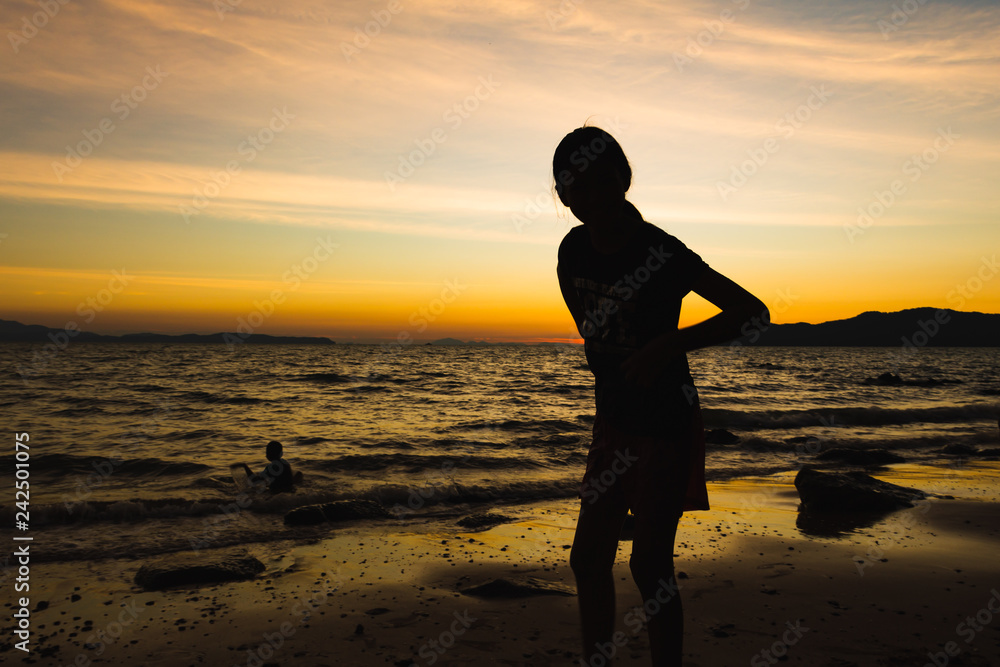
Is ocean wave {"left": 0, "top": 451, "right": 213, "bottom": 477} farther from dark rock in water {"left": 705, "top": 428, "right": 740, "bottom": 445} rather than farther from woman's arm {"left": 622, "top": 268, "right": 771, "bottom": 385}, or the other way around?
dark rock in water {"left": 705, "top": 428, "right": 740, "bottom": 445}

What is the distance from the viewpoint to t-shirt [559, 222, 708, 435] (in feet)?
7.13

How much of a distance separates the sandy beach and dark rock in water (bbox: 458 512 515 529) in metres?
0.39

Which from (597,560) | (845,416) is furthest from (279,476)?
(845,416)

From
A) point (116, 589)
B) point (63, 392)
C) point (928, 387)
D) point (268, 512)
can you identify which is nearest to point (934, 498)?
point (268, 512)

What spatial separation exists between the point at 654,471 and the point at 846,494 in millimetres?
7157

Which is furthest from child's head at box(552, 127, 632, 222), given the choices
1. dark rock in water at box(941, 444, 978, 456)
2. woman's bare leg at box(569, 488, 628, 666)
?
dark rock in water at box(941, 444, 978, 456)

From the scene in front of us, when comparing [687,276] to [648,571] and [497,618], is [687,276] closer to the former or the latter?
[648,571]

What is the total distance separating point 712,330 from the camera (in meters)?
2.01

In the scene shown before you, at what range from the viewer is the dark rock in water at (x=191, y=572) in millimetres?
5316

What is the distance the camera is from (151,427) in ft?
57.0

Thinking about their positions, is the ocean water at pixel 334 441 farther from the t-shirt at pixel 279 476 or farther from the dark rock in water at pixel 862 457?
the dark rock in water at pixel 862 457

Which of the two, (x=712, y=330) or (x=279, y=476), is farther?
(x=279, y=476)

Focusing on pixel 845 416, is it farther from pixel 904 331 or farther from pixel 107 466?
pixel 904 331

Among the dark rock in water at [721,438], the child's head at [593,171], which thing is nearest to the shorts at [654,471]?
the child's head at [593,171]
